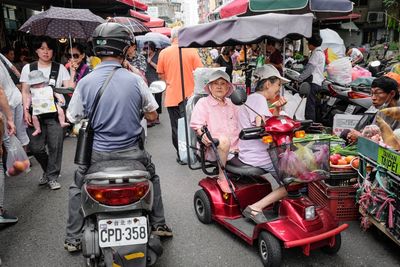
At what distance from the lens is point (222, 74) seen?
4.32 metres

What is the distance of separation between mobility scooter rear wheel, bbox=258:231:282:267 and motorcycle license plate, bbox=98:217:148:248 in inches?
43.8

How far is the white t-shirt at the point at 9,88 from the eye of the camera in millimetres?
4375

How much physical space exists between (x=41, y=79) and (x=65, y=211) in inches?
67.7

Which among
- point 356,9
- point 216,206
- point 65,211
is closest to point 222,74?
point 216,206

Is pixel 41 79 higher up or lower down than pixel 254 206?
higher up

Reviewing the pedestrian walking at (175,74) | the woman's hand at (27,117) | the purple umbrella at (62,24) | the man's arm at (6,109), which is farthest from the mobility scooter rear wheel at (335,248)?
the purple umbrella at (62,24)

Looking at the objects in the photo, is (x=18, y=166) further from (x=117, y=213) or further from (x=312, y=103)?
(x=312, y=103)

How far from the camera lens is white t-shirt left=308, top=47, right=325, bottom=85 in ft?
25.8

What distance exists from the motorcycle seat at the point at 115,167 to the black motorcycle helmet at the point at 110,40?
91 cm

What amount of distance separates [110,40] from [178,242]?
2.13 meters

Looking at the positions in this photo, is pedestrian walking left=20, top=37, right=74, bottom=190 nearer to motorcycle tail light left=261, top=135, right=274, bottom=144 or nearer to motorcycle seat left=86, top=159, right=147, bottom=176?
motorcycle seat left=86, top=159, right=147, bottom=176

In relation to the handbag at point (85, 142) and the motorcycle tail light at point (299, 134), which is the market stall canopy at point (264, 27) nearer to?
the motorcycle tail light at point (299, 134)

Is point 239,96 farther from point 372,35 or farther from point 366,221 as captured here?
point 372,35

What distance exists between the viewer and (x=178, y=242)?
13.2ft
